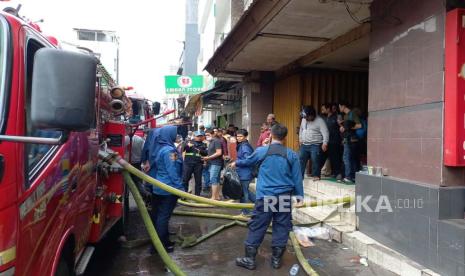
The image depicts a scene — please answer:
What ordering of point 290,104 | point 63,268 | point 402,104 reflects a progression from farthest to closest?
1. point 290,104
2. point 402,104
3. point 63,268

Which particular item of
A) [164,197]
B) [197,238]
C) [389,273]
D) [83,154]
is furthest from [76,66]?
[197,238]

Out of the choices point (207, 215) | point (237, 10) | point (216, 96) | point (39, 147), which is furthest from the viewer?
point (216, 96)

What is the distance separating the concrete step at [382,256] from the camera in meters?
4.13

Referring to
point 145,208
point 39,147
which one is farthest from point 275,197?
point 39,147

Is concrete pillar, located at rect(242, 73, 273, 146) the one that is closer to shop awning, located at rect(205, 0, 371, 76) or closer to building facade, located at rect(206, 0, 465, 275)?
shop awning, located at rect(205, 0, 371, 76)

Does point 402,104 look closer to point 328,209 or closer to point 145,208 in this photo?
point 328,209

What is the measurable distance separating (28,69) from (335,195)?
5.45m

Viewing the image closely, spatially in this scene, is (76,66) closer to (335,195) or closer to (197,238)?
(197,238)

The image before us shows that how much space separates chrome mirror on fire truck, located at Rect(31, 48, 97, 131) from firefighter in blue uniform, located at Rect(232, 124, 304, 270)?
9.73 feet

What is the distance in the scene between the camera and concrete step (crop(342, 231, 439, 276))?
163 inches

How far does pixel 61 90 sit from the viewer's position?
1874mm

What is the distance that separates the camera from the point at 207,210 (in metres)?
7.85

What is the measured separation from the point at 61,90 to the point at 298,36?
18.9 ft

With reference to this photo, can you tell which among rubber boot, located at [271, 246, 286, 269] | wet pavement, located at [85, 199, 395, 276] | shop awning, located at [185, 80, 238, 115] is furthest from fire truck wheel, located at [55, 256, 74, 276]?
shop awning, located at [185, 80, 238, 115]
